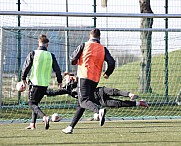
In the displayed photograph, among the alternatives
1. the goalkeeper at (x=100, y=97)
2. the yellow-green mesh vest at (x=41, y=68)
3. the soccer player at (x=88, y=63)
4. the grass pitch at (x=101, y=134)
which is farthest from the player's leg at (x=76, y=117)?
the yellow-green mesh vest at (x=41, y=68)

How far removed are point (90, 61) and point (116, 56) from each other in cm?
689

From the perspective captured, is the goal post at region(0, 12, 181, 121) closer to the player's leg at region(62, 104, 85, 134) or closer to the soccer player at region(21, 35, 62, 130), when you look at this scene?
the soccer player at region(21, 35, 62, 130)

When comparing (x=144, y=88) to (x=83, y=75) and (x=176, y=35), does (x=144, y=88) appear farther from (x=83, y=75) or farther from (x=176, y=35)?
(x=83, y=75)

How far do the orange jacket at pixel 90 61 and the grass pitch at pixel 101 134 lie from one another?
3.58 feet

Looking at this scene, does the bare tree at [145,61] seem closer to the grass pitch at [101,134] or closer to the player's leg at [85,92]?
the grass pitch at [101,134]

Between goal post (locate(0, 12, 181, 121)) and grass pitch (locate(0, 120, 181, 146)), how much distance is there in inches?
61.9

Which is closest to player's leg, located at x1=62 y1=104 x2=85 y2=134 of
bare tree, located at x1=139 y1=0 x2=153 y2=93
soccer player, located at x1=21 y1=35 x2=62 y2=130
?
soccer player, located at x1=21 y1=35 x2=62 y2=130

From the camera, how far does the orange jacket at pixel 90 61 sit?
32.8 ft

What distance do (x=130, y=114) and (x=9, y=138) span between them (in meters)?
5.61

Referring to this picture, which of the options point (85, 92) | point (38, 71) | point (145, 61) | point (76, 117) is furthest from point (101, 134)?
point (145, 61)

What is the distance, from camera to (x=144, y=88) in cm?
1623

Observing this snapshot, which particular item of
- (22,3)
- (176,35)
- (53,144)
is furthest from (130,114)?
(53,144)

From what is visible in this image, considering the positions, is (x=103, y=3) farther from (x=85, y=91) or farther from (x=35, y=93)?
(x=85, y=91)

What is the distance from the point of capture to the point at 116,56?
1692cm
